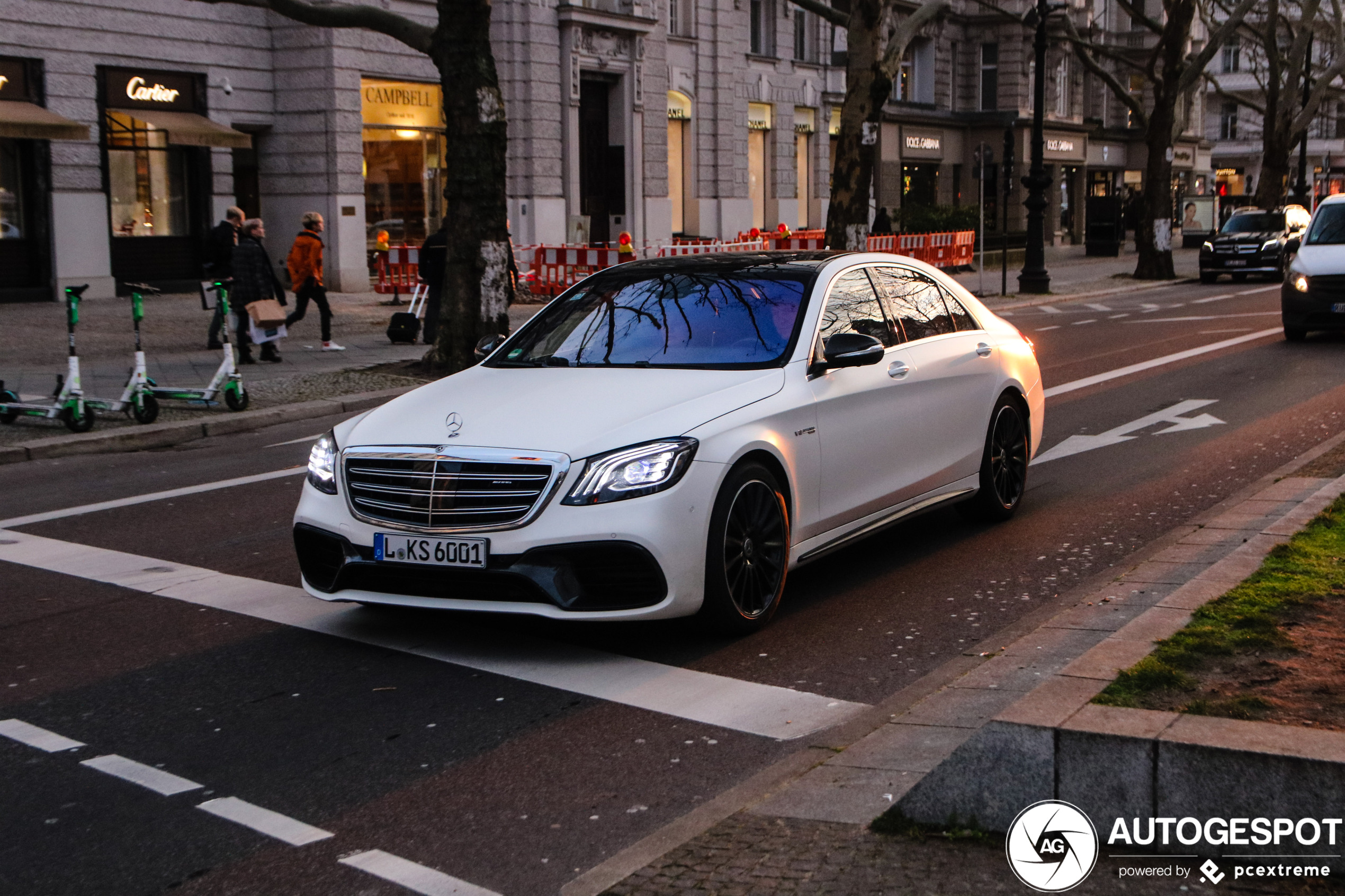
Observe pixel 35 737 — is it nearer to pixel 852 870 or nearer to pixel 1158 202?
pixel 852 870

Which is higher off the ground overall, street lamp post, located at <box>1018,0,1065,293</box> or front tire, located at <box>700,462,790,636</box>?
street lamp post, located at <box>1018,0,1065,293</box>

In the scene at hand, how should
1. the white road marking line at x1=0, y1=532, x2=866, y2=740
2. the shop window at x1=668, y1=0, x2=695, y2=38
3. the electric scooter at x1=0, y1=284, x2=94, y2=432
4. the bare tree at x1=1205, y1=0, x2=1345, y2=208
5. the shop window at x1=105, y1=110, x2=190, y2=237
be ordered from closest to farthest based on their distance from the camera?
the white road marking line at x1=0, y1=532, x2=866, y2=740, the electric scooter at x1=0, y1=284, x2=94, y2=432, the shop window at x1=105, y1=110, x2=190, y2=237, the shop window at x1=668, y1=0, x2=695, y2=38, the bare tree at x1=1205, y1=0, x2=1345, y2=208

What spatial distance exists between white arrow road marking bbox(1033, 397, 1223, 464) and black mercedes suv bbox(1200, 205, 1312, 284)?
80.2 feet

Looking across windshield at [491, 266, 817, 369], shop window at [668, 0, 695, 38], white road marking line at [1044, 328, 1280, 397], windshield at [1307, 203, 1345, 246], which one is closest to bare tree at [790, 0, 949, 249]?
white road marking line at [1044, 328, 1280, 397]

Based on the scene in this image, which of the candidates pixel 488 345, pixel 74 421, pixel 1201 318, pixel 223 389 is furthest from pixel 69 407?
pixel 1201 318

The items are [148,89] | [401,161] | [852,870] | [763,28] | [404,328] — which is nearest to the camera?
[852,870]

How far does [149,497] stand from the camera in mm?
9859

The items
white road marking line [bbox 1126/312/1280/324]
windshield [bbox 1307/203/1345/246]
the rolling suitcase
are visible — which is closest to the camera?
windshield [bbox 1307/203/1345/246]

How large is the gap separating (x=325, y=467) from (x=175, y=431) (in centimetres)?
726

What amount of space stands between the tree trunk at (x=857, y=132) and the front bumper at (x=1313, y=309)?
8013 mm

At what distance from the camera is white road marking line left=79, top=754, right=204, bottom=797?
457cm

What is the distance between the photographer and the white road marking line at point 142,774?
4574mm

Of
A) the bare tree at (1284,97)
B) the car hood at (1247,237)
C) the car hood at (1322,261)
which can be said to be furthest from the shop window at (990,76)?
the car hood at (1322,261)

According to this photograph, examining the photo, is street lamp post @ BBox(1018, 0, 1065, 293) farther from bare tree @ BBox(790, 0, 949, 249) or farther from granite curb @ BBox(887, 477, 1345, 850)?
granite curb @ BBox(887, 477, 1345, 850)
